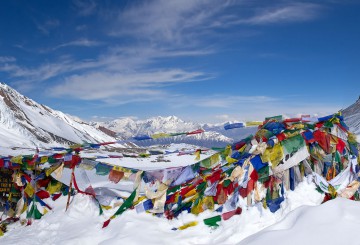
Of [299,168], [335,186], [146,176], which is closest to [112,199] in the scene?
[146,176]

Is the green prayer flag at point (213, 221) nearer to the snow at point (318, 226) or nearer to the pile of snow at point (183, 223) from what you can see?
the pile of snow at point (183, 223)

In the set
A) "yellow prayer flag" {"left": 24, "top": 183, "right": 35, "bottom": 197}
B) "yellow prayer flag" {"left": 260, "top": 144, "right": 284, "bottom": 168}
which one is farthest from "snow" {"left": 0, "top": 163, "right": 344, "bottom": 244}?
"yellow prayer flag" {"left": 24, "top": 183, "right": 35, "bottom": 197}

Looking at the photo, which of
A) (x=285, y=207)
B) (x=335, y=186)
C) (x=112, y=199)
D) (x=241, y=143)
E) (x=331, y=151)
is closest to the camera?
(x=285, y=207)

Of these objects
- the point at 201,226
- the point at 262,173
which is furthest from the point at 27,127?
the point at 262,173

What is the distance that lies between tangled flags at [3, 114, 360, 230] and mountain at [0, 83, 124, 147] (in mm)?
75726

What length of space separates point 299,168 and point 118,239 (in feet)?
12.5

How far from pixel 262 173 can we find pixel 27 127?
129312 mm

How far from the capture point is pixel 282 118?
797cm

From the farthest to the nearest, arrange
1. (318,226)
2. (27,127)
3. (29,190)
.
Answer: (27,127) < (29,190) < (318,226)

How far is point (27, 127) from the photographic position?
404 ft

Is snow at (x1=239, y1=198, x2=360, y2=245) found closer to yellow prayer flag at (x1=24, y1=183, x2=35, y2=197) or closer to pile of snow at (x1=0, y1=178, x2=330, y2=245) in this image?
pile of snow at (x1=0, y1=178, x2=330, y2=245)

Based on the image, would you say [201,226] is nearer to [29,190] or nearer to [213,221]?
[213,221]

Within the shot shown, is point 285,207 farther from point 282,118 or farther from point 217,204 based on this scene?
point 282,118

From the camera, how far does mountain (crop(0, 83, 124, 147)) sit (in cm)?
9957
